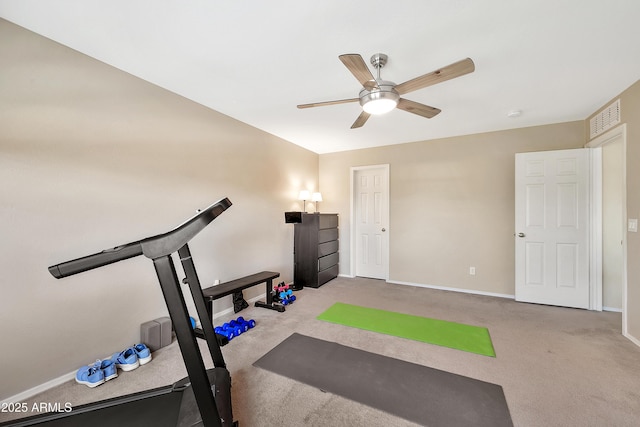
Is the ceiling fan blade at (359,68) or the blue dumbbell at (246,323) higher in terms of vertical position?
the ceiling fan blade at (359,68)

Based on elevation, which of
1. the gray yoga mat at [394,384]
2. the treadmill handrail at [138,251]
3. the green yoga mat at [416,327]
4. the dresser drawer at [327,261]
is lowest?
the green yoga mat at [416,327]

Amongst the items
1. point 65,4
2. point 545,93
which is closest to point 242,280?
point 65,4

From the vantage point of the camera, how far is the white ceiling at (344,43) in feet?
5.15

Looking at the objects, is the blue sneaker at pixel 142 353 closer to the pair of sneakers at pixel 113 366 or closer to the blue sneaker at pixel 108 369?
the pair of sneakers at pixel 113 366

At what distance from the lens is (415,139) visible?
4281 millimetres

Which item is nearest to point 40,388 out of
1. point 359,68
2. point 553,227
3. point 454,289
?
point 359,68

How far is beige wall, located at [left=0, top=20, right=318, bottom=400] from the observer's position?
171cm

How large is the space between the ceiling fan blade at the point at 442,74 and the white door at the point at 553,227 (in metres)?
2.66

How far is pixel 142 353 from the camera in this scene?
2111 millimetres

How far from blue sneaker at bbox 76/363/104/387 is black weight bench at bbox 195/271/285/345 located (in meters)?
0.72

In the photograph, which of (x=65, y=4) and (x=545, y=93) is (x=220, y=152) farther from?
(x=545, y=93)

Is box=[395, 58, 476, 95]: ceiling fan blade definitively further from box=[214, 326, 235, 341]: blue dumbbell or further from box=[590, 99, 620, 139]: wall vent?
box=[214, 326, 235, 341]: blue dumbbell

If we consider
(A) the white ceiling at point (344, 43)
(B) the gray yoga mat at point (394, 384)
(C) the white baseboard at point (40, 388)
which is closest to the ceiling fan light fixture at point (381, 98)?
(A) the white ceiling at point (344, 43)

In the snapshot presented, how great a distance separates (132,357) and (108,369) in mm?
157
